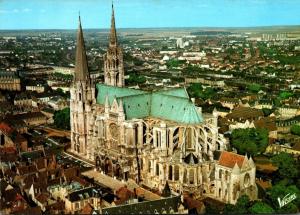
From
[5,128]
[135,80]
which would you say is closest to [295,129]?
[5,128]

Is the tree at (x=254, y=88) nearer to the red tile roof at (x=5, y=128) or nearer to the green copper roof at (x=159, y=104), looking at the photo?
the green copper roof at (x=159, y=104)

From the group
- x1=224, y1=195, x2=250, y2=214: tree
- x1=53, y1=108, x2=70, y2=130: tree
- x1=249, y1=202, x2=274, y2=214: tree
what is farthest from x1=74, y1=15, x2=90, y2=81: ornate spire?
x1=249, y1=202, x2=274, y2=214: tree

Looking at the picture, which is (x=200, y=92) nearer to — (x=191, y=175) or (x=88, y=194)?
(x=191, y=175)

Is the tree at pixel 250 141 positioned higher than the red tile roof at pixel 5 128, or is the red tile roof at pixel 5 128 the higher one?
the red tile roof at pixel 5 128

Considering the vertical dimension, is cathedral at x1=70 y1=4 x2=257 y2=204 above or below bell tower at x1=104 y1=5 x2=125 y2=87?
below

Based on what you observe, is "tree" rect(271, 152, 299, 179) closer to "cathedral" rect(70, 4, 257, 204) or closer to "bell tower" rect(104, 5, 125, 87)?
"cathedral" rect(70, 4, 257, 204)

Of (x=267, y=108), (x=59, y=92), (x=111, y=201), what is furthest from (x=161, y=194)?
(x=59, y=92)

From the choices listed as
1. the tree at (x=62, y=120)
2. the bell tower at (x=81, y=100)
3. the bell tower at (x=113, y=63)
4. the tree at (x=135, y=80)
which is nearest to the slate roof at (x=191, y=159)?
the bell tower at (x=81, y=100)
